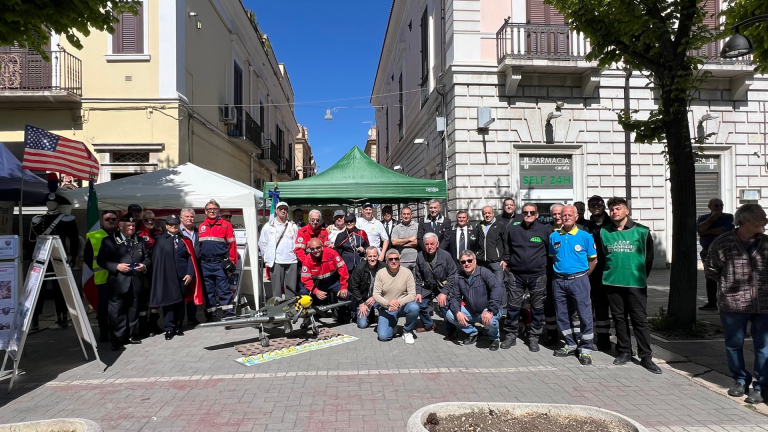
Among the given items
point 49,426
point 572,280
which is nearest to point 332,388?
point 49,426

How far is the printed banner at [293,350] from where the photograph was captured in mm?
5551

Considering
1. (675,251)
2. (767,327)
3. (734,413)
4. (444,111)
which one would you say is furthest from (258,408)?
(444,111)

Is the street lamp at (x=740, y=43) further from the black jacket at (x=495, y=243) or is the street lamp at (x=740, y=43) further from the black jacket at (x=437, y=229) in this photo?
the black jacket at (x=437, y=229)

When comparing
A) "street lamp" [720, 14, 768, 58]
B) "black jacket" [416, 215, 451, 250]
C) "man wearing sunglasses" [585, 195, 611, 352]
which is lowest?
"man wearing sunglasses" [585, 195, 611, 352]

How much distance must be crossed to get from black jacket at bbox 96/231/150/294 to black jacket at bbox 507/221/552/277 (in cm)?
505

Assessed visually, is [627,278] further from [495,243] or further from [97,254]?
[97,254]

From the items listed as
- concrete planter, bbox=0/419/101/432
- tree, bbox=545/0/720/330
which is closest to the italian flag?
concrete planter, bbox=0/419/101/432

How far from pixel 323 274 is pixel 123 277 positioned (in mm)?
2762

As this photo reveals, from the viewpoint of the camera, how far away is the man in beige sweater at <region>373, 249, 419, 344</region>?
21.1 feet

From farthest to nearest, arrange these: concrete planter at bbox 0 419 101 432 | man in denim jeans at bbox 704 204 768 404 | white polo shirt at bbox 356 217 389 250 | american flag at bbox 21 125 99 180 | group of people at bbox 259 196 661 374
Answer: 1. white polo shirt at bbox 356 217 389 250
2. american flag at bbox 21 125 99 180
3. group of people at bbox 259 196 661 374
4. man in denim jeans at bbox 704 204 768 404
5. concrete planter at bbox 0 419 101 432

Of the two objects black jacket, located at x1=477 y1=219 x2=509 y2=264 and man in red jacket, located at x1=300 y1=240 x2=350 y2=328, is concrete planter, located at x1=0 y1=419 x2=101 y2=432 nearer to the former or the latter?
man in red jacket, located at x1=300 y1=240 x2=350 y2=328

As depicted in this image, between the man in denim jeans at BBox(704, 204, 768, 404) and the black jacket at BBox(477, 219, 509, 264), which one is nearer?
the man in denim jeans at BBox(704, 204, 768, 404)

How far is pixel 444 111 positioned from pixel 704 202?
8.47m

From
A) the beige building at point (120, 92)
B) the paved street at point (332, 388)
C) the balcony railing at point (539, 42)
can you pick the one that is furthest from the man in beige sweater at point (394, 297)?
the beige building at point (120, 92)
